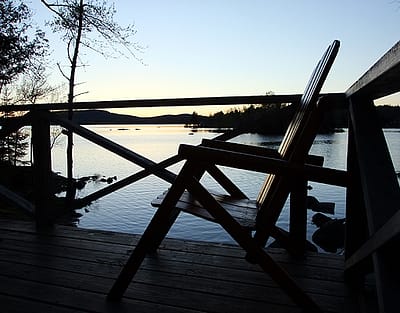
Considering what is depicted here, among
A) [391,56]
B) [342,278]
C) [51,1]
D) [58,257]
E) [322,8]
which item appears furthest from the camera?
→ [51,1]

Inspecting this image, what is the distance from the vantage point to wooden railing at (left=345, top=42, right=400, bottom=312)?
82 cm

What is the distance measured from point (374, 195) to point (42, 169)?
2.28m

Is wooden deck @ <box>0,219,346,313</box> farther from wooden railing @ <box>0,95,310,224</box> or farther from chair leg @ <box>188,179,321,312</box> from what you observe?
wooden railing @ <box>0,95,310,224</box>

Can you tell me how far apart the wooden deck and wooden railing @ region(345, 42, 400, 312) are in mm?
272

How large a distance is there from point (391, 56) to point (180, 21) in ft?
19.7

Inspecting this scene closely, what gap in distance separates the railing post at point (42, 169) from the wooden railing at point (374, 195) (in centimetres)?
200

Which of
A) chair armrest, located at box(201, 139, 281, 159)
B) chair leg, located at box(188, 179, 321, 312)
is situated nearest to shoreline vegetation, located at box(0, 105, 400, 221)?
chair armrest, located at box(201, 139, 281, 159)

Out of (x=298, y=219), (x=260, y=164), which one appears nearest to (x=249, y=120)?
(x=298, y=219)

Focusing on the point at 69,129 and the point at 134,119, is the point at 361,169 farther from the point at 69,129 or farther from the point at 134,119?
the point at 134,119

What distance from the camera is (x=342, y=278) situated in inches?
70.0

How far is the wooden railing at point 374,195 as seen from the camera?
822 mm

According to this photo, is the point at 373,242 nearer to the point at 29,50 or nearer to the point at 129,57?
the point at 129,57

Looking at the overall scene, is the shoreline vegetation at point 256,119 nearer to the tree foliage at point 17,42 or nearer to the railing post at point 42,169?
the railing post at point 42,169

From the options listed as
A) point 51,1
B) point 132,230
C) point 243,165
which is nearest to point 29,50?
point 51,1
